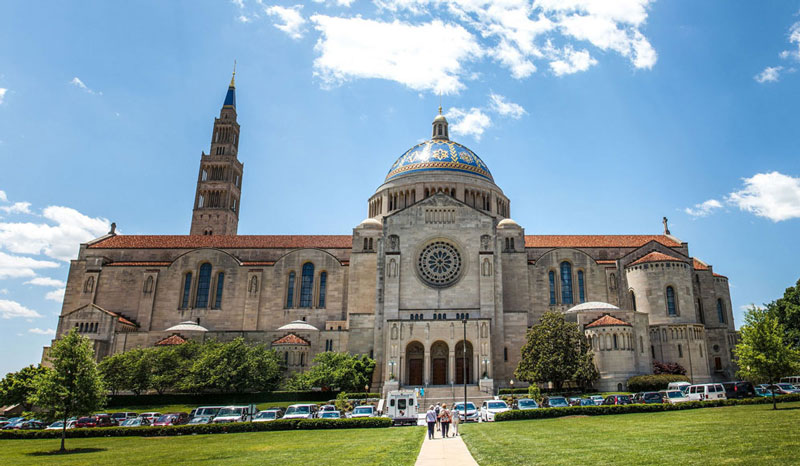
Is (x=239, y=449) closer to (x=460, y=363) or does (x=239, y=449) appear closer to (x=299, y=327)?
(x=460, y=363)

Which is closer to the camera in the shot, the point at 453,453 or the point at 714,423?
the point at 453,453

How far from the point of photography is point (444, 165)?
206 feet

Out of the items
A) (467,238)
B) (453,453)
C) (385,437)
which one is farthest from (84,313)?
(453,453)

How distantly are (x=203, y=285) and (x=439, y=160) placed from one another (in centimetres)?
2962

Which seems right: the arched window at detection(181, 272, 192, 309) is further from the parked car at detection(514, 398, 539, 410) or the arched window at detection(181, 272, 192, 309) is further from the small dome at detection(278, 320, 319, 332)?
the parked car at detection(514, 398, 539, 410)

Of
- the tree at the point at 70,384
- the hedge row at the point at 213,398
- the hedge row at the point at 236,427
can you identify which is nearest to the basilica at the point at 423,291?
the hedge row at the point at 213,398

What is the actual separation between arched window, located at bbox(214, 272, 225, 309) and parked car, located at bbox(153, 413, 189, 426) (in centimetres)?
2585

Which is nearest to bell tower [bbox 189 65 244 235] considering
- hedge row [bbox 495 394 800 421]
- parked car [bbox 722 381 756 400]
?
hedge row [bbox 495 394 800 421]

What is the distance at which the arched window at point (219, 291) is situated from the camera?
59044mm

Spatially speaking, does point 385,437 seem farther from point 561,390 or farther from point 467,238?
point 467,238

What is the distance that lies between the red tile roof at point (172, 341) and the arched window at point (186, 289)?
773 centimetres

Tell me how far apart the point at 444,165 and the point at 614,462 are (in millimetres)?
50972

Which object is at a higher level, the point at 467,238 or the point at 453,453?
the point at 467,238

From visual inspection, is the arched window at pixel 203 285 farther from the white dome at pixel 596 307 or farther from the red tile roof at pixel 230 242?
the white dome at pixel 596 307
